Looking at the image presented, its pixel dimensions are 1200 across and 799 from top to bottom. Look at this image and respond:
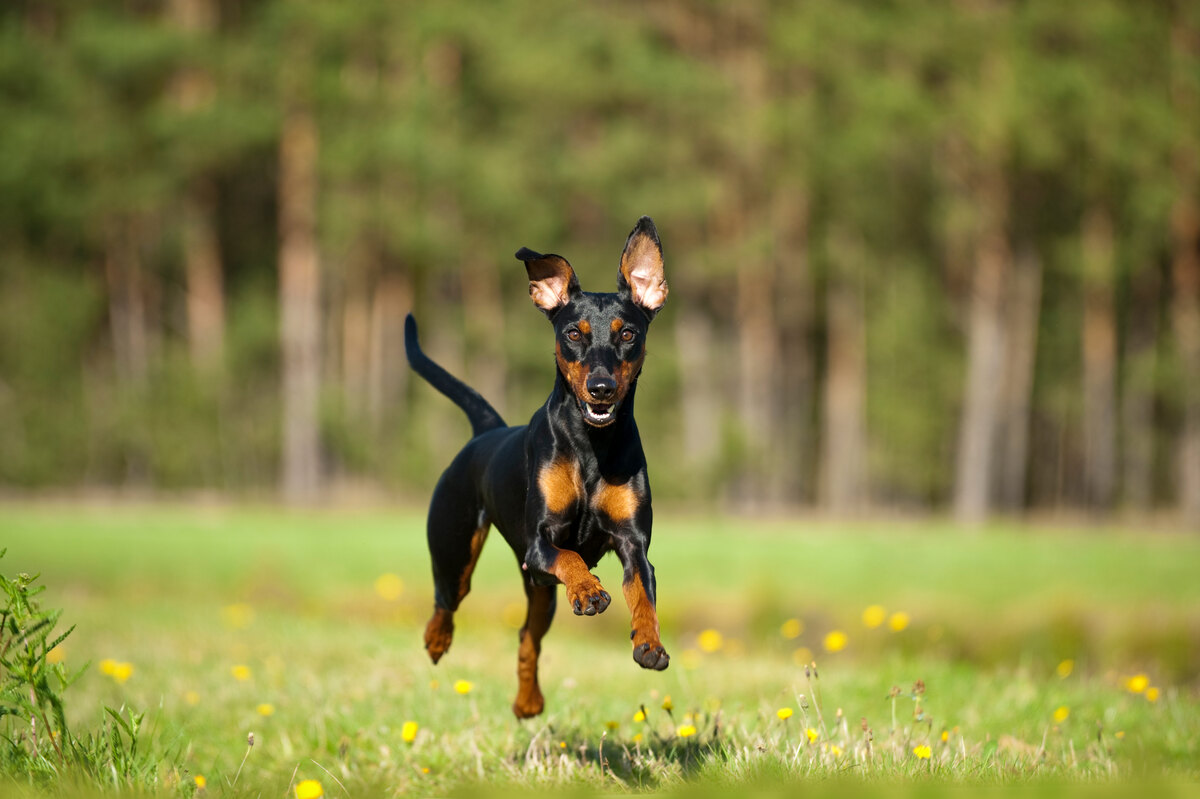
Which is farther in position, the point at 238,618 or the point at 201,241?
the point at 201,241

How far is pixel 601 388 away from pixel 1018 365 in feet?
96.0

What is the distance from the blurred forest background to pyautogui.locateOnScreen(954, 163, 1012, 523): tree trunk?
0.27 ft

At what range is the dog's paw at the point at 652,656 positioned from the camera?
3322 millimetres

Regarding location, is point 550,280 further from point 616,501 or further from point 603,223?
point 603,223

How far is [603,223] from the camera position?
1249 inches

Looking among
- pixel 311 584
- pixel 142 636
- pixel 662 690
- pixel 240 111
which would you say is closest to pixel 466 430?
pixel 240 111

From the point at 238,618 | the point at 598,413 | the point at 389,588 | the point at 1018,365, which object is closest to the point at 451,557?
the point at 598,413

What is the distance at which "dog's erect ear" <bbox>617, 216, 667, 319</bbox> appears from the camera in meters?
4.02

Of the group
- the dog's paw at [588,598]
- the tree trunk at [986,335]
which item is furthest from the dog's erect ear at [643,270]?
the tree trunk at [986,335]

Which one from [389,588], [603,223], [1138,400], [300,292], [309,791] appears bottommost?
[389,588]

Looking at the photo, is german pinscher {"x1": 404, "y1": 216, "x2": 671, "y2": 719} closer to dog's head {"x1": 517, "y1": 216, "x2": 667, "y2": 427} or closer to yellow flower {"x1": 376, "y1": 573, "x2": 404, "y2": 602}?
dog's head {"x1": 517, "y1": 216, "x2": 667, "y2": 427}

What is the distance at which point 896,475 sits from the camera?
33.4 metres

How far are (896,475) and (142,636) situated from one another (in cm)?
2683

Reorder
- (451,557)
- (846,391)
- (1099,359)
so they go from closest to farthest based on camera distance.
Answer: (451,557), (1099,359), (846,391)
